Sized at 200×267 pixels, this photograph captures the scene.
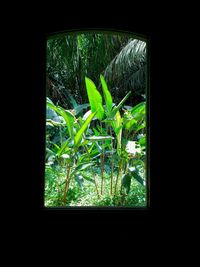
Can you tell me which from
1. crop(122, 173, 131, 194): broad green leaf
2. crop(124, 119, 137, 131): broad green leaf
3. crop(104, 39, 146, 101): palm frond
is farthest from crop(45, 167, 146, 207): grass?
crop(104, 39, 146, 101): palm frond

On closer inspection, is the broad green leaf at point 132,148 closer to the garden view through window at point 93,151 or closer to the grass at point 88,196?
the garden view through window at point 93,151

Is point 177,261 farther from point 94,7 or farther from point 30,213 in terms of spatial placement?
point 94,7

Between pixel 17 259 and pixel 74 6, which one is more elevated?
pixel 74 6

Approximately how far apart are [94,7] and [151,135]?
2.27 feet

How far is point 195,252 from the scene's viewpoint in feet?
4.82

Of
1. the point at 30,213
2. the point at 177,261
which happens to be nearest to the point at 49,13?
the point at 30,213

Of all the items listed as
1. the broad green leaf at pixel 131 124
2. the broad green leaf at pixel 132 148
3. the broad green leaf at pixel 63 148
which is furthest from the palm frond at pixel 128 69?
the broad green leaf at pixel 63 148

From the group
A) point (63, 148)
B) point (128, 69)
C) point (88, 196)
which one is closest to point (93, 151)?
point (63, 148)

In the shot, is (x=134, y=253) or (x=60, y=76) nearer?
(x=134, y=253)

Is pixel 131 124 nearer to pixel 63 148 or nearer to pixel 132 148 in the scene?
pixel 132 148

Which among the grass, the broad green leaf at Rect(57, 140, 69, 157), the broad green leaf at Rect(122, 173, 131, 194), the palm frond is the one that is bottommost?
the grass

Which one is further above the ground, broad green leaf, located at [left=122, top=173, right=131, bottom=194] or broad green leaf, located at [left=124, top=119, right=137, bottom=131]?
broad green leaf, located at [left=124, top=119, right=137, bottom=131]

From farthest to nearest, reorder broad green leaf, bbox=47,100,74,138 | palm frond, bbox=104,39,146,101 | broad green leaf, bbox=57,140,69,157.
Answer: palm frond, bbox=104,39,146,101 → broad green leaf, bbox=57,140,69,157 → broad green leaf, bbox=47,100,74,138

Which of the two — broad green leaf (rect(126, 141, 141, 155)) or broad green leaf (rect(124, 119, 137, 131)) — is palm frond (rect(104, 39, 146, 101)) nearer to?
broad green leaf (rect(124, 119, 137, 131))
